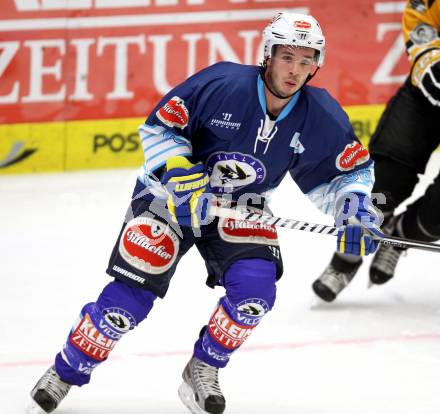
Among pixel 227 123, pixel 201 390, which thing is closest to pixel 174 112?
pixel 227 123

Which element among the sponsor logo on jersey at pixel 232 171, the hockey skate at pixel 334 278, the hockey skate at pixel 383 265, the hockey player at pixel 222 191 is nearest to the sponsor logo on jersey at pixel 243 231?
the hockey player at pixel 222 191

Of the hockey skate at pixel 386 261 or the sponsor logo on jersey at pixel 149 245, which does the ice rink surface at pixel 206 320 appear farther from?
the sponsor logo on jersey at pixel 149 245

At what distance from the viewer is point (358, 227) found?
3.55 meters

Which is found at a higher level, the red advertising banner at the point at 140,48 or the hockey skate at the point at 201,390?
the hockey skate at the point at 201,390

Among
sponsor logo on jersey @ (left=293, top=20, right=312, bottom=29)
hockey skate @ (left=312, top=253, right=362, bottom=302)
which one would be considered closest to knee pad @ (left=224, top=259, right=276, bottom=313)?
sponsor logo on jersey @ (left=293, top=20, right=312, bottom=29)

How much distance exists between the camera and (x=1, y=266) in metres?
5.03

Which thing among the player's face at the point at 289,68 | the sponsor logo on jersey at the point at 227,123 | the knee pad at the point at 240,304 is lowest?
the knee pad at the point at 240,304

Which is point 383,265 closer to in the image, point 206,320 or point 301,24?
point 206,320

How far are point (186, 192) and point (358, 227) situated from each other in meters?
0.55

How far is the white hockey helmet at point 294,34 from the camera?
11.3 feet

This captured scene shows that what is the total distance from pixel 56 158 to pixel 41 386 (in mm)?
2920

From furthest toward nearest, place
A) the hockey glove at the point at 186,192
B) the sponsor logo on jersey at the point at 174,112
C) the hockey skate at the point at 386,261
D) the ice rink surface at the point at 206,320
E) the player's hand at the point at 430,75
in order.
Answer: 1. the hockey skate at the point at 386,261
2. the player's hand at the point at 430,75
3. the ice rink surface at the point at 206,320
4. the sponsor logo on jersey at the point at 174,112
5. the hockey glove at the point at 186,192

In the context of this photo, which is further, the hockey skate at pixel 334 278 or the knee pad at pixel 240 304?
the hockey skate at pixel 334 278

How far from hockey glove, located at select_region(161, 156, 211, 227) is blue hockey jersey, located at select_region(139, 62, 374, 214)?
84 mm
